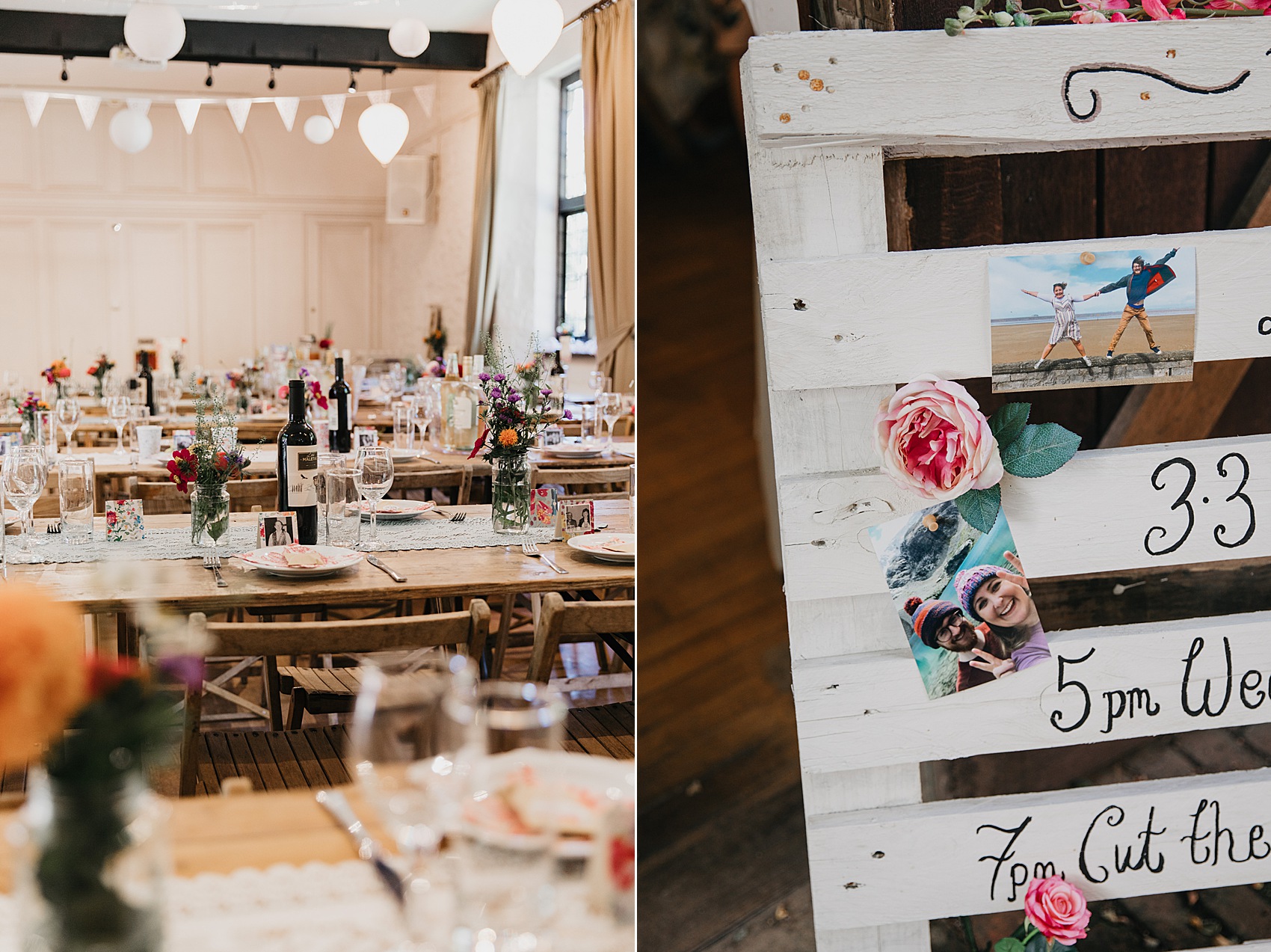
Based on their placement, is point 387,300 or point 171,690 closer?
point 171,690

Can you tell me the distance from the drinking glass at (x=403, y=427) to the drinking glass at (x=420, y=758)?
3437 millimetres

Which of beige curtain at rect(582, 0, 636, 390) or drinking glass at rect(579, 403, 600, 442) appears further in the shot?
beige curtain at rect(582, 0, 636, 390)

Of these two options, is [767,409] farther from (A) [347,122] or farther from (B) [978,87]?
(A) [347,122]

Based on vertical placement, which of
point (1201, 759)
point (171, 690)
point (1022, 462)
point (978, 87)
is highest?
point (978, 87)

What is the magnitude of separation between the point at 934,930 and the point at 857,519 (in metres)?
0.56

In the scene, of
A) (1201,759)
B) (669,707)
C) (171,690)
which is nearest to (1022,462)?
(669,707)

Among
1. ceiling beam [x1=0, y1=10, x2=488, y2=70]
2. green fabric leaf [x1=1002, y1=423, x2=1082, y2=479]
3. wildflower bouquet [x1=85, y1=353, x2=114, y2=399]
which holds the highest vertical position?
ceiling beam [x1=0, y1=10, x2=488, y2=70]

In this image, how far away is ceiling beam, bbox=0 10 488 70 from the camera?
A: 25.4ft

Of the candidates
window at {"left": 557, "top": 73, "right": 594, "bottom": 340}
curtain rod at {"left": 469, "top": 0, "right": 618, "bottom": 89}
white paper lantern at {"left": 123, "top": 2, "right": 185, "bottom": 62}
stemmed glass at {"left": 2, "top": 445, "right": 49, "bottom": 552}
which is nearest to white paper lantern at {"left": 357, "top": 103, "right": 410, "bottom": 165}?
curtain rod at {"left": 469, "top": 0, "right": 618, "bottom": 89}

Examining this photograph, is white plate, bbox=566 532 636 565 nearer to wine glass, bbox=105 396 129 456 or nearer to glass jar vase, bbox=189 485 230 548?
glass jar vase, bbox=189 485 230 548

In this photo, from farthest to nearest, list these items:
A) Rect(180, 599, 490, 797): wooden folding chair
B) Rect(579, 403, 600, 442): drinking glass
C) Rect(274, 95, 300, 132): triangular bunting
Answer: Rect(274, 95, 300, 132): triangular bunting, Rect(579, 403, 600, 442): drinking glass, Rect(180, 599, 490, 797): wooden folding chair

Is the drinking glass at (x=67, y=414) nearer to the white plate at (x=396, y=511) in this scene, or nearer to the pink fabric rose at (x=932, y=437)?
the white plate at (x=396, y=511)

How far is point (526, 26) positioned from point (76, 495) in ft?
7.26

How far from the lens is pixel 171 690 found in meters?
0.77
